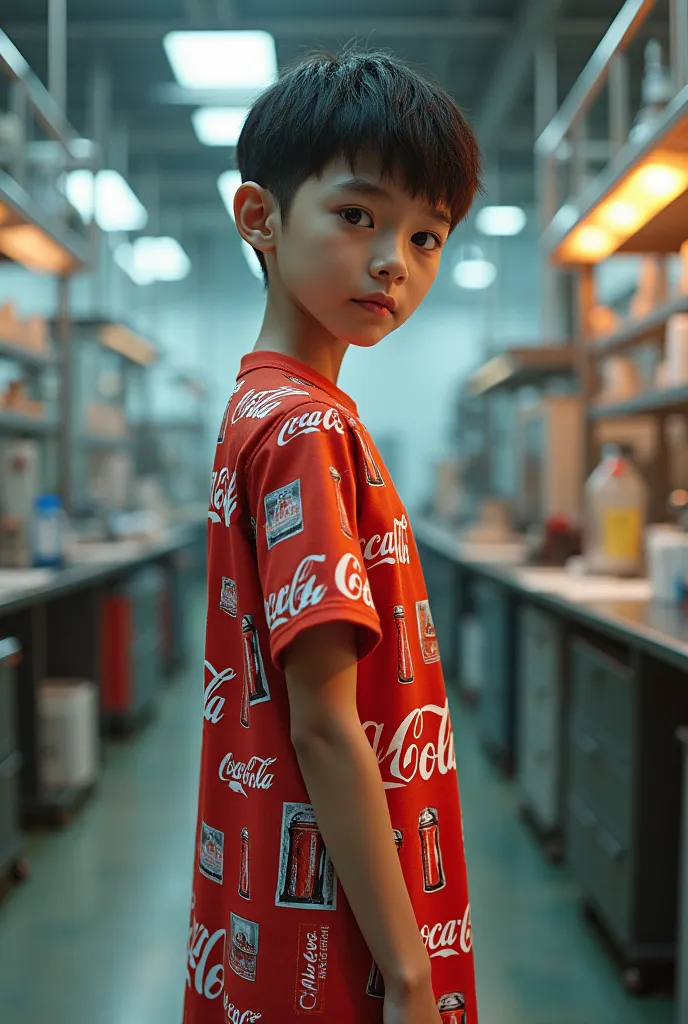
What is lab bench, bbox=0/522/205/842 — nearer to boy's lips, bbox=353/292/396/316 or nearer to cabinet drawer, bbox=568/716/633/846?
cabinet drawer, bbox=568/716/633/846

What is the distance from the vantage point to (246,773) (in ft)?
2.56

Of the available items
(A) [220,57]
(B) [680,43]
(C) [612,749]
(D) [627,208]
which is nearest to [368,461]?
(B) [680,43]

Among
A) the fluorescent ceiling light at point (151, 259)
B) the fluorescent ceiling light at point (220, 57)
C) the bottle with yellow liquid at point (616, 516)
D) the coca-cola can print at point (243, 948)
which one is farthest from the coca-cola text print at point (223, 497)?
the fluorescent ceiling light at point (151, 259)

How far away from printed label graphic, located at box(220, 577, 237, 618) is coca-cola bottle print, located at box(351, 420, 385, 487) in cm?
15

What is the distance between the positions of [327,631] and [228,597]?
177mm

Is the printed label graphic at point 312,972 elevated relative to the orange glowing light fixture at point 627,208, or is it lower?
lower

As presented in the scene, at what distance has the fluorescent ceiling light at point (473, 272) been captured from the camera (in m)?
9.73

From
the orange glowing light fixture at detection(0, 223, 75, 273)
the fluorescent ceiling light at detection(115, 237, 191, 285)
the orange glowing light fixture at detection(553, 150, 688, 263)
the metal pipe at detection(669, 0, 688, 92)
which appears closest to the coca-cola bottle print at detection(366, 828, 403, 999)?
the metal pipe at detection(669, 0, 688, 92)

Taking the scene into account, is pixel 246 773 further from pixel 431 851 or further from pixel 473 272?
pixel 473 272

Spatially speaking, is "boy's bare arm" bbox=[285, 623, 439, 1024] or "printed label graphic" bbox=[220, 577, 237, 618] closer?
"boy's bare arm" bbox=[285, 623, 439, 1024]

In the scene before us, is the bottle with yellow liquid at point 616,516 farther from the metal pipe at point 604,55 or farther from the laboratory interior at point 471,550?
the metal pipe at point 604,55

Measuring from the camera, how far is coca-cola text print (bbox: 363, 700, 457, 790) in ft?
2.52

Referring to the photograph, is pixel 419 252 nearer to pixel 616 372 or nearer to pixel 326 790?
pixel 326 790

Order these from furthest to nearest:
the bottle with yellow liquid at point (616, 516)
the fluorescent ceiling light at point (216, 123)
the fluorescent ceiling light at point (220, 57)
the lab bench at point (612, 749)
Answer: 1. the fluorescent ceiling light at point (216, 123)
2. the fluorescent ceiling light at point (220, 57)
3. the bottle with yellow liquid at point (616, 516)
4. the lab bench at point (612, 749)
